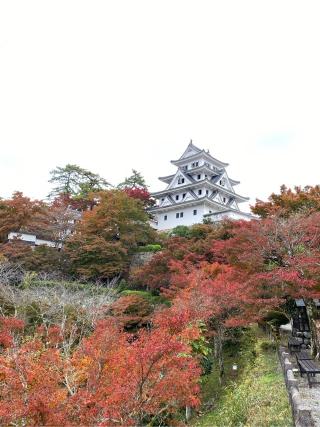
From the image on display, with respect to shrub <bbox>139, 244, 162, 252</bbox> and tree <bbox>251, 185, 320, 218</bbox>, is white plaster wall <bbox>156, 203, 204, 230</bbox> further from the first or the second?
tree <bbox>251, 185, 320, 218</bbox>

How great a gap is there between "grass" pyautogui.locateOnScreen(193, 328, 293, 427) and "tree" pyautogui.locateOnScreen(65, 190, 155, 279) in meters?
10.8

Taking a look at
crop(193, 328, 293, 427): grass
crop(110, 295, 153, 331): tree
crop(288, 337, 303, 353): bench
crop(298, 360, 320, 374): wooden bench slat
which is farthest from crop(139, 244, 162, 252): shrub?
crop(298, 360, 320, 374): wooden bench slat

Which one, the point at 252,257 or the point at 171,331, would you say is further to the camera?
the point at 252,257

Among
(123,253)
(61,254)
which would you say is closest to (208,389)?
(123,253)

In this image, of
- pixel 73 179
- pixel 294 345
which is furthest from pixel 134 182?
pixel 294 345

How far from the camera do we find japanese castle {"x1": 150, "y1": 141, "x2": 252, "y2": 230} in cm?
3497

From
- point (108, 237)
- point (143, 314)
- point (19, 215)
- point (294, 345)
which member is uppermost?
point (19, 215)

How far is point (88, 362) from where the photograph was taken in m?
9.76

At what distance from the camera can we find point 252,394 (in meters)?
8.87

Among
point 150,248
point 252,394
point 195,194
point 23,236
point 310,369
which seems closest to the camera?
point 252,394

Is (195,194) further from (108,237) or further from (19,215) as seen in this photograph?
(19,215)

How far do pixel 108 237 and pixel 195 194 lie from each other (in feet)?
42.5

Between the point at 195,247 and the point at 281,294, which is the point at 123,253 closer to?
the point at 195,247

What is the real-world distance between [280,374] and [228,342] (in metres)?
6.55
